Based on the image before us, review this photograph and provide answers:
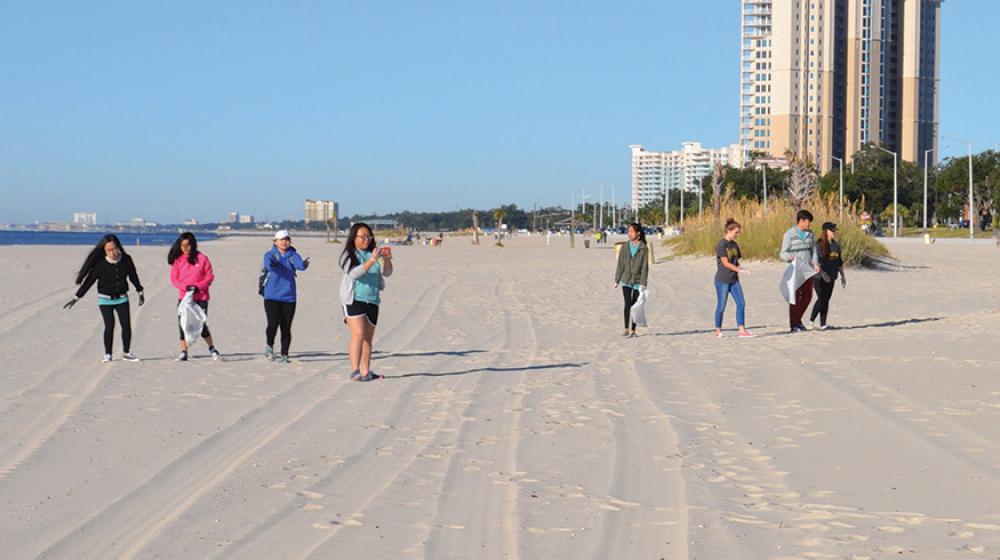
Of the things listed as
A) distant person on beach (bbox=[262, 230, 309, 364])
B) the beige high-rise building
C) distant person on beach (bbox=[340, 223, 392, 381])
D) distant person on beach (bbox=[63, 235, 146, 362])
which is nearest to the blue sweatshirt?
distant person on beach (bbox=[262, 230, 309, 364])

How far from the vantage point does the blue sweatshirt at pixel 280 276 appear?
11953mm

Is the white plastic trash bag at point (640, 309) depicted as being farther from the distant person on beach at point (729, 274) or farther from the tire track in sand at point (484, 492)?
the tire track in sand at point (484, 492)

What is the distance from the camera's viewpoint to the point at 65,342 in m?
14.1

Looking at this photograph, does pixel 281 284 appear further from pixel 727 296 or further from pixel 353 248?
pixel 727 296

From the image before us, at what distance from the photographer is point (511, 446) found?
7.62 m

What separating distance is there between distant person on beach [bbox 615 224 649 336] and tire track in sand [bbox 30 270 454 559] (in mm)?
5695

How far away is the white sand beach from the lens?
5.36 meters

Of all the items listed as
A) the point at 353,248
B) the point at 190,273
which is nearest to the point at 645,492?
the point at 353,248

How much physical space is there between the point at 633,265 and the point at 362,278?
5234 millimetres

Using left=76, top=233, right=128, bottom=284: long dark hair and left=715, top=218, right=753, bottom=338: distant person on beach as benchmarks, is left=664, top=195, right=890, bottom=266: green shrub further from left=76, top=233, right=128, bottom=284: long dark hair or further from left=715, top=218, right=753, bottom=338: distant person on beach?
left=76, top=233, right=128, bottom=284: long dark hair

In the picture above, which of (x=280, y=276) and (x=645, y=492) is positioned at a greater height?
(x=280, y=276)

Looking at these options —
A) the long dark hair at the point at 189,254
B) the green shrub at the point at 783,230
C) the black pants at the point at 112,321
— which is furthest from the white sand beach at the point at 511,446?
the green shrub at the point at 783,230

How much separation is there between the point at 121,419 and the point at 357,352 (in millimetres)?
2577

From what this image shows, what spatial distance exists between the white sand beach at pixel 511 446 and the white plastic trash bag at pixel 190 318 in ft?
1.04
